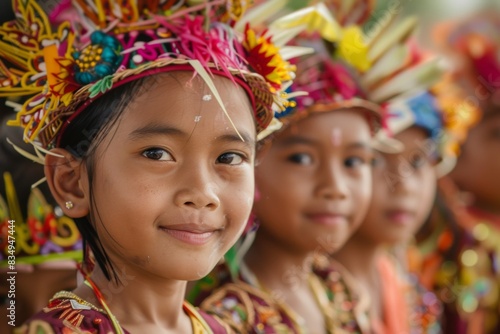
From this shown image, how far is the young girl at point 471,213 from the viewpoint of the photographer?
2895 mm

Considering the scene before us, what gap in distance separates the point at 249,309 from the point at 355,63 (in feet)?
2.41

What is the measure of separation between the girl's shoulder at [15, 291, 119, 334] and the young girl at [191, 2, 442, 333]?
50cm

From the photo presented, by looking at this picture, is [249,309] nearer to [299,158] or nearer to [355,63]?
[299,158]

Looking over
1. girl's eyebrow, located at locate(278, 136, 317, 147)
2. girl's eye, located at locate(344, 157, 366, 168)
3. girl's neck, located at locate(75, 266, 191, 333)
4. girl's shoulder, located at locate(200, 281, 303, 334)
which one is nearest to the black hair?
girl's neck, located at locate(75, 266, 191, 333)

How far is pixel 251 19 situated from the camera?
1.69 m

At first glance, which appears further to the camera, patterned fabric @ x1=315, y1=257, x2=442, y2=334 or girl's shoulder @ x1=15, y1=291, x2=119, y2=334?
patterned fabric @ x1=315, y1=257, x2=442, y2=334

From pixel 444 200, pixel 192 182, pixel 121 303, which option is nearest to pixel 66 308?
pixel 121 303

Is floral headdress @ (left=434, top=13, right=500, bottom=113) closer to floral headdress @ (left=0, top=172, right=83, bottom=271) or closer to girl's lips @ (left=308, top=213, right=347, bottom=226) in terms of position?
girl's lips @ (left=308, top=213, right=347, bottom=226)

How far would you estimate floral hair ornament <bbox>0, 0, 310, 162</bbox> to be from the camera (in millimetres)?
1369

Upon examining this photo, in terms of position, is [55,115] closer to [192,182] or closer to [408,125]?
[192,182]

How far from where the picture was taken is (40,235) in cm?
183

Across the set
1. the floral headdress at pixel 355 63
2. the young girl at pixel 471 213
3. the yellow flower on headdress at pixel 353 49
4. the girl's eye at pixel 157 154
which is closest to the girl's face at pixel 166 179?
the girl's eye at pixel 157 154

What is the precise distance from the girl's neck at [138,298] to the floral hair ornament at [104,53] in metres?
0.27

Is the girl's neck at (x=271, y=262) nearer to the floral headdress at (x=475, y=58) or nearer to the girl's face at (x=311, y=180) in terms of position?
the girl's face at (x=311, y=180)
